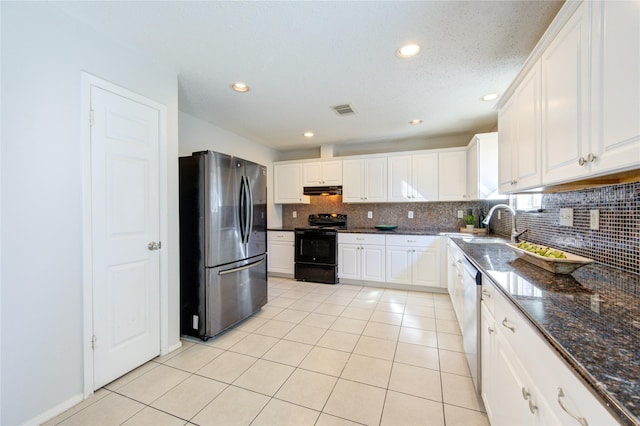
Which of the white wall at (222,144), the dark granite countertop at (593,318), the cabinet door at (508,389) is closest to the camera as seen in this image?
the dark granite countertop at (593,318)

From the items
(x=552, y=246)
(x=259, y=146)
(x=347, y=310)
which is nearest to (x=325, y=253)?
(x=347, y=310)

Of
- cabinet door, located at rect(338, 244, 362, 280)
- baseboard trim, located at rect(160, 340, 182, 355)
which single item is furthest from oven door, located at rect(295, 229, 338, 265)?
baseboard trim, located at rect(160, 340, 182, 355)

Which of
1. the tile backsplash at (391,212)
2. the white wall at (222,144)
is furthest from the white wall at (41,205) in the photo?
the tile backsplash at (391,212)

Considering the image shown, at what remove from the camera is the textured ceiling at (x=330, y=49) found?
160 cm

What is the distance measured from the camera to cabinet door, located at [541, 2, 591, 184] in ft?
3.69

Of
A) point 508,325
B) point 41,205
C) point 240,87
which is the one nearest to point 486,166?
point 508,325

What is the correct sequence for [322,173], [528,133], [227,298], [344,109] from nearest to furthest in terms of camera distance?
[528,133] < [227,298] < [344,109] < [322,173]

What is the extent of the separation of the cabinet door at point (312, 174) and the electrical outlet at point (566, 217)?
134 inches

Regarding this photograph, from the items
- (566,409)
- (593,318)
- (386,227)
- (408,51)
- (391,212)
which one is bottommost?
(566,409)

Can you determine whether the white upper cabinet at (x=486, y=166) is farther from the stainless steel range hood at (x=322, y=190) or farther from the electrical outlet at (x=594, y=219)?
the stainless steel range hood at (x=322, y=190)

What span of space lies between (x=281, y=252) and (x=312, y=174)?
153 centimetres

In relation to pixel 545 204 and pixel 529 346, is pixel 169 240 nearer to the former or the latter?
pixel 529 346

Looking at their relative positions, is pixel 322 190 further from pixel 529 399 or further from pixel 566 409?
pixel 566 409

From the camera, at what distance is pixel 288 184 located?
5.05 meters
